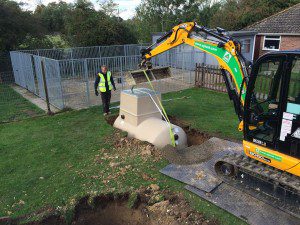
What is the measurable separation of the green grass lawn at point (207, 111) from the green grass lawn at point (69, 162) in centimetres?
3

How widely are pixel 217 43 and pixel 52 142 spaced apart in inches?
206

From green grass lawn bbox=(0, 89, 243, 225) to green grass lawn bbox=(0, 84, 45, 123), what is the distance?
2.94 ft

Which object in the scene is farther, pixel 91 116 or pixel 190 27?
pixel 91 116

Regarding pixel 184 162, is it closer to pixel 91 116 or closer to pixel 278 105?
pixel 278 105

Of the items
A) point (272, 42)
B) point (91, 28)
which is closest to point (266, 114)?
point (272, 42)

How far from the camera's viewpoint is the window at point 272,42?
21.7m

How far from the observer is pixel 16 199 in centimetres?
536

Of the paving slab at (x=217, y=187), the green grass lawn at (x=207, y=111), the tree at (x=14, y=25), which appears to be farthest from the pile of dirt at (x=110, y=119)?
the tree at (x=14, y=25)

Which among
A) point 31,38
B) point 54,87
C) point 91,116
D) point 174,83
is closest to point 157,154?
point 91,116

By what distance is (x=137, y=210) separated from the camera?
509 cm

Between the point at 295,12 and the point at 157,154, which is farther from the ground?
the point at 295,12

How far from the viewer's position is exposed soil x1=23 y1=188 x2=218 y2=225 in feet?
15.5

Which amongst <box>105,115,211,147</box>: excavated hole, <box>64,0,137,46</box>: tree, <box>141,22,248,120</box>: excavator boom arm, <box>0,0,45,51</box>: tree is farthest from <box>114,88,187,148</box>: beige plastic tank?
<box>64,0,137,46</box>: tree

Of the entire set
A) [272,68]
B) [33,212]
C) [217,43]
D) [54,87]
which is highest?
[217,43]
